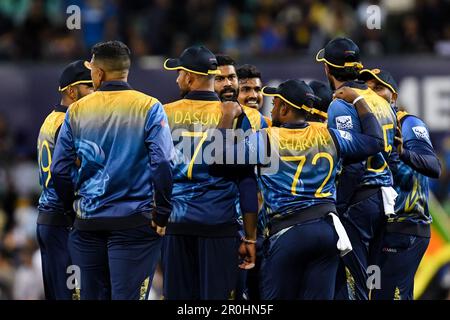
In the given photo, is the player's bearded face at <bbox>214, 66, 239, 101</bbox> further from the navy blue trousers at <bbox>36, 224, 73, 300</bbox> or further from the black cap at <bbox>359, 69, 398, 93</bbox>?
the navy blue trousers at <bbox>36, 224, 73, 300</bbox>

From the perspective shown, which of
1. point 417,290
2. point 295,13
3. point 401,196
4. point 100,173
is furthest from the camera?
point 295,13

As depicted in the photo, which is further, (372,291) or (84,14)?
(84,14)

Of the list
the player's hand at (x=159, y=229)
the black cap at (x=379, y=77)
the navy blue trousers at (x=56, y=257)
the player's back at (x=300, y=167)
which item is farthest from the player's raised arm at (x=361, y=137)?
the navy blue trousers at (x=56, y=257)

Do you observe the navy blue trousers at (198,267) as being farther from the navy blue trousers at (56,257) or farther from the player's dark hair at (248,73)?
the player's dark hair at (248,73)

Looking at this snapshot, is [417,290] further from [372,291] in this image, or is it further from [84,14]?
[84,14]

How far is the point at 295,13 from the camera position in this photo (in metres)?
17.2

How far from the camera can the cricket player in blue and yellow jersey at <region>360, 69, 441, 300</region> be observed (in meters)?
9.45

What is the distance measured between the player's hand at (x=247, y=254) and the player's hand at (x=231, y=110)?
0.97 m

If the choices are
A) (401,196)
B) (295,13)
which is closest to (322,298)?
(401,196)

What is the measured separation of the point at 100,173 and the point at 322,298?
1877 millimetres

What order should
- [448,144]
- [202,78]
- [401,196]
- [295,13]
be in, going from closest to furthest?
[202,78] → [401,196] → [448,144] → [295,13]

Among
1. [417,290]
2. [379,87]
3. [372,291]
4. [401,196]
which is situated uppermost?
[379,87]

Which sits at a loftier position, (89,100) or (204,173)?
(89,100)

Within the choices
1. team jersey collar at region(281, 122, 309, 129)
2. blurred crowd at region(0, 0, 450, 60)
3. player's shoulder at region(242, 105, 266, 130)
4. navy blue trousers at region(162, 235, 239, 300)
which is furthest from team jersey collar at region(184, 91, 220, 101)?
blurred crowd at region(0, 0, 450, 60)
